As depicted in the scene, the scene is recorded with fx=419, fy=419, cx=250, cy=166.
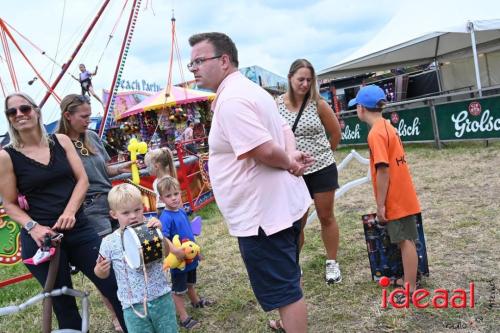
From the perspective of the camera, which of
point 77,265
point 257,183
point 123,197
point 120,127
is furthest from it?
point 120,127

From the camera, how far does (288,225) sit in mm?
2012

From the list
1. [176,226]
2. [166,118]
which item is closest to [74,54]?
[166,118]

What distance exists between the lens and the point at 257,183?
1.98m

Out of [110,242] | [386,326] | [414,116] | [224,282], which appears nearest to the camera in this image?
[110,242]

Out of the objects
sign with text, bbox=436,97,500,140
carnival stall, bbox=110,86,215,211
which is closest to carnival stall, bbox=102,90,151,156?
carnival stall, bbox=110,86,215,211

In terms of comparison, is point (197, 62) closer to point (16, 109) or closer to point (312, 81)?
point (16, 109)

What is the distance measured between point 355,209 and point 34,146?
425 cm

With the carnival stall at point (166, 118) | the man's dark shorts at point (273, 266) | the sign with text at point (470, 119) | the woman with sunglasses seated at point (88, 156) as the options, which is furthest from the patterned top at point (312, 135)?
the carnival stall at point (166, 118)

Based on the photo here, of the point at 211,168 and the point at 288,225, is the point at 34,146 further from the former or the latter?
the point at 288,225

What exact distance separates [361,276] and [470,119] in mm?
6455

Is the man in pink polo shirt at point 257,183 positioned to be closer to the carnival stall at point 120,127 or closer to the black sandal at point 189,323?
the black sandal at point 189,323


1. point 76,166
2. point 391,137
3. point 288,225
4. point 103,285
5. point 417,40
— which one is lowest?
point 103,285

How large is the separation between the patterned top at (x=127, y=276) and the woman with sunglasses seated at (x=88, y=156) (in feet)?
2.00

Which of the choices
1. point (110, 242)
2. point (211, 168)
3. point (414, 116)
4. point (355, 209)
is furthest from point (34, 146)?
point (414, 116)
